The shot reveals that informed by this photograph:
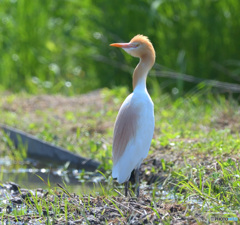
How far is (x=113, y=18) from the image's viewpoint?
809 cm

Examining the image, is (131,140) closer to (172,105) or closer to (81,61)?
(172,105)

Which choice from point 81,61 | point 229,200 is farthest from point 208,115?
point 81,61

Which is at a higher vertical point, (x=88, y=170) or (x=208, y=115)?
(x=208, y=115)

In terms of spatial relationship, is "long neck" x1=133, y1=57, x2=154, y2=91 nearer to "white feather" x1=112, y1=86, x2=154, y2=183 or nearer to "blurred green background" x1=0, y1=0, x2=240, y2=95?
"white feather" x1=112, y1=86, x2=154, y2=183

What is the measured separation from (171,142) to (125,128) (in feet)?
3.88

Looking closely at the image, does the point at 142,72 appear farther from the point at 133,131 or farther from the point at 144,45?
the point at 133,131

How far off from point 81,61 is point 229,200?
5604mm

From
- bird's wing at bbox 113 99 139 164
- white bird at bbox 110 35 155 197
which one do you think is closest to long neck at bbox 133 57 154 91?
white bird at bbox 110 35 155 197

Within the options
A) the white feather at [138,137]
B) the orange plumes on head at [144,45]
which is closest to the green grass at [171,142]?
the white feather at [138,137]

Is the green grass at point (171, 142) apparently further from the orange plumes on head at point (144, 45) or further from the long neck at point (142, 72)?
the orange plumes on head at point (144, 45)

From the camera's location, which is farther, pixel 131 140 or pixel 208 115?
pixel 208 115

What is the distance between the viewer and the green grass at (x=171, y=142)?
11.4 ft

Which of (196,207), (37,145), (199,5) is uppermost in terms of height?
(199,5)

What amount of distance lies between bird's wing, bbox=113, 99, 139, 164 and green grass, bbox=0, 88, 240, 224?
0.90 feet
